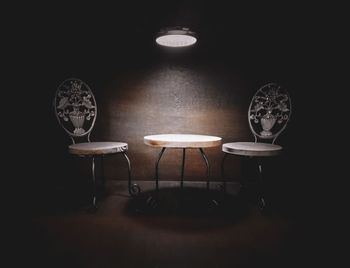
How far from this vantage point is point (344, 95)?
2.76 metres

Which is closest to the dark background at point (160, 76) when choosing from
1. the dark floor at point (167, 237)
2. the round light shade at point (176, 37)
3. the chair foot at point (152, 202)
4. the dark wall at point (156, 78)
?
the dark wall at point (156, 78)

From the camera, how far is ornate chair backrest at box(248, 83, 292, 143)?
8.51 ft

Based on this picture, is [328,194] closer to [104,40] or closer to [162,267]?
[162,267]

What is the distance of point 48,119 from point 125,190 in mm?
1311

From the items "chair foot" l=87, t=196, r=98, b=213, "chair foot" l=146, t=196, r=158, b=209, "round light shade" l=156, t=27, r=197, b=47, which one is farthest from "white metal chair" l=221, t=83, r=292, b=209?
"chair foot" l=87, t=196, r=98, b=213

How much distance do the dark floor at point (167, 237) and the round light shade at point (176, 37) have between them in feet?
5.18

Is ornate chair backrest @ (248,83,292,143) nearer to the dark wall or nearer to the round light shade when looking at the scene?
the dark wall

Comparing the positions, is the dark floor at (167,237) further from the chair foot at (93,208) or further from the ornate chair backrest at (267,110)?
the ornate chair backrest at (267,110)

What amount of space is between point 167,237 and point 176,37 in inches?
72.2

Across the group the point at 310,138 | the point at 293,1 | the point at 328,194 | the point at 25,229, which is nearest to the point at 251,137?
Result: the point at 310,138

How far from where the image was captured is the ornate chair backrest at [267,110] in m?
2.59

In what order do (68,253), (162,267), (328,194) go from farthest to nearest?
(328,194), (68,253), (162,267)

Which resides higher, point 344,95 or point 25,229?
point 344,95

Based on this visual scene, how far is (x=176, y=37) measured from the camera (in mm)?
2361
